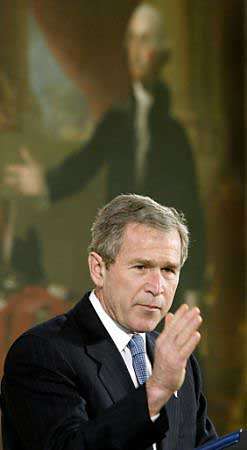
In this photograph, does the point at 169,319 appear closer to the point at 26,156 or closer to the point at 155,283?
the point at 155,283

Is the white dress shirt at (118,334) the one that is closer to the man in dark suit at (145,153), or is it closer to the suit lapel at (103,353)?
the suit lapel at (103,353)

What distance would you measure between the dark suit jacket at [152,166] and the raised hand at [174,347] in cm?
672

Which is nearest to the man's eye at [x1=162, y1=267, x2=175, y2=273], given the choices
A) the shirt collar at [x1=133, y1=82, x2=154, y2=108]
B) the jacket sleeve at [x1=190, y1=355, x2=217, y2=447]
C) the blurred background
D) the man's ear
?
the man's ear

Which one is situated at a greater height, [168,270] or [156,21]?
[156,21]

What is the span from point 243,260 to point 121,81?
228 centimetres

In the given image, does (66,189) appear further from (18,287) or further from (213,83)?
(213,83)

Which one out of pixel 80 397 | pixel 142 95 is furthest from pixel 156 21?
pixel 80 397

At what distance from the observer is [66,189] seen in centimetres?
962

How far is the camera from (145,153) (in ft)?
32.7

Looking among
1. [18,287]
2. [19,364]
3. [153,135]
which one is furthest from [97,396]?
[153,135]

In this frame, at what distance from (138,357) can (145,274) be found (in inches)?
16.5

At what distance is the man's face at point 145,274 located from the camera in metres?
3.32

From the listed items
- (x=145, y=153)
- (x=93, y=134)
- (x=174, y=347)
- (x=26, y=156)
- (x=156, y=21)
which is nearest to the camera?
(x=174, y=347)

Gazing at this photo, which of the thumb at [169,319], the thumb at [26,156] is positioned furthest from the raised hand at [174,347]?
the thumb at [26,156]
